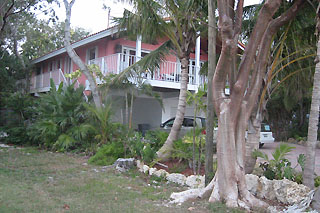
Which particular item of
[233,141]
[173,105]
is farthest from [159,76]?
[233,141]

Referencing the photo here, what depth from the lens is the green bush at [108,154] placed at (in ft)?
34.0

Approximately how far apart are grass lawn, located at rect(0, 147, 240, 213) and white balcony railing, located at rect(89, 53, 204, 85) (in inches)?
246

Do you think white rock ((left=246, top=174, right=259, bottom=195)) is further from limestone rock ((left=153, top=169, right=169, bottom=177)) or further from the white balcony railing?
the white balcony railing

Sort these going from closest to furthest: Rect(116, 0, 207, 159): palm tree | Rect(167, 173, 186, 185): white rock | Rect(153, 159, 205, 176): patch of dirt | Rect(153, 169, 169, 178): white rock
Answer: Rect(167, 173, 186, 185): white rock
Rect(153, 169, 169, 178): white rock
Rect(153, 159, 205, 176): patch of dirt
Rect(116, 0, 207, 159): palm tree

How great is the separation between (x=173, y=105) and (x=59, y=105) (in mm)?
8564

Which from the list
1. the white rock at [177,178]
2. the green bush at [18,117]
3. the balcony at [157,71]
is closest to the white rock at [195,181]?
the white rock at [177,178]

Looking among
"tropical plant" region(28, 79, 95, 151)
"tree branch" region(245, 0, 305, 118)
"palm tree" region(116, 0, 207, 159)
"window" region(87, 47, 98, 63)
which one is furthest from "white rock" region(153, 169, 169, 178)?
"window" region(87, 47, 98, 63)

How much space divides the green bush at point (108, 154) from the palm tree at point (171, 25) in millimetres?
1590

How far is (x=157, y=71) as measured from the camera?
16312 mm

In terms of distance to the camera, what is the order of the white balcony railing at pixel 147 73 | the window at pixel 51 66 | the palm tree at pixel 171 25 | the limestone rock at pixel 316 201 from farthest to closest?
the window at pixel 51 66
the white balcony railing at pixel 147 73
the palm tree at pixel 171 25
the limestone rock at pixel 316 201

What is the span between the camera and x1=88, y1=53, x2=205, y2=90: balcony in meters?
15.2

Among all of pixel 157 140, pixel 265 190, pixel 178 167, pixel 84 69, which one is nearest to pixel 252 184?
pixel 265 190

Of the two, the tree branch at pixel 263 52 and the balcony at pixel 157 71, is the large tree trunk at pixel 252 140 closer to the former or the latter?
the tree branch at pixel 263 52

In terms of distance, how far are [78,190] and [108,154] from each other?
3.93 meters
